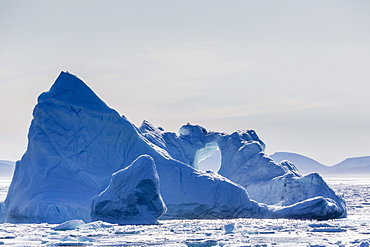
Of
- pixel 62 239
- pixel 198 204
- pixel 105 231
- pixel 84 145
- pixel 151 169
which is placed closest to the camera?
pixel 62 239

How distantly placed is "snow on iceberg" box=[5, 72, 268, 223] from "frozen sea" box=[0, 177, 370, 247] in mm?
1280

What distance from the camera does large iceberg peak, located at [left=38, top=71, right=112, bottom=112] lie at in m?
29.5

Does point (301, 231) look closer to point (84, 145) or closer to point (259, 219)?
point (259, 219)

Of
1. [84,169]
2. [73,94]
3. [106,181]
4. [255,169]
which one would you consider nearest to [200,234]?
→ [106,181]

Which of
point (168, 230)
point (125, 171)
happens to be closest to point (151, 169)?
point (125, 171)

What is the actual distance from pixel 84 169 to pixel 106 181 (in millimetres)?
980

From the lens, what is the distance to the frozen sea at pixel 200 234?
19.7 metres

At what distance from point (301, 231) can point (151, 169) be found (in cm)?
533

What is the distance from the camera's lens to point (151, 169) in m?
24.6

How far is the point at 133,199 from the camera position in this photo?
24.5 metres

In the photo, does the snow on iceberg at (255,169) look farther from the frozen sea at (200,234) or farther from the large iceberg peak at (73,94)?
the large iceberg peak at (73,94)

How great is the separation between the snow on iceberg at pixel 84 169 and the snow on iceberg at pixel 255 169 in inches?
77.1

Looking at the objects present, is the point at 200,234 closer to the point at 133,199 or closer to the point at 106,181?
the point at 133,199

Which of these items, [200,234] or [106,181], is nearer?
[200,234]
